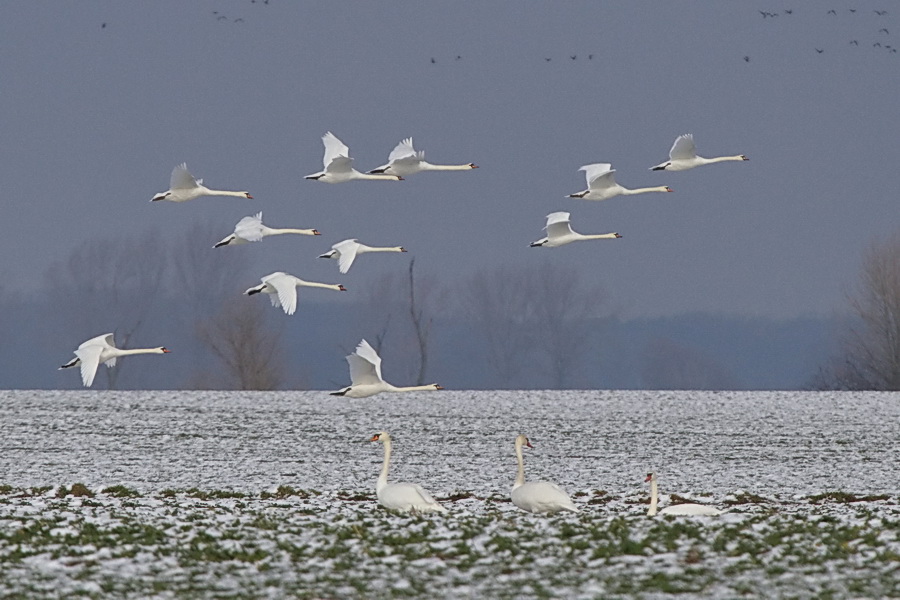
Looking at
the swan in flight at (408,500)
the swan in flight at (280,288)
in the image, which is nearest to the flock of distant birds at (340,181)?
the swan in flight at (280,288)

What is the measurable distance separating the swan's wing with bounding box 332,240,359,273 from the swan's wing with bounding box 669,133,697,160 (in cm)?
576

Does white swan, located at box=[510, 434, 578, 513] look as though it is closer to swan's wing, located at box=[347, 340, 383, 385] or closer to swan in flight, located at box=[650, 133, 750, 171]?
A: swan's wing, located at box=[347, 340, 383, 385]

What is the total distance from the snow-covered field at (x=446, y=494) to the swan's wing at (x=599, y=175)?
203 inches

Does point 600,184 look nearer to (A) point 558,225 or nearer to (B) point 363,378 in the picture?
(A) point 558,225

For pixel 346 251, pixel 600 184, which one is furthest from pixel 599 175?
pixel 346 251

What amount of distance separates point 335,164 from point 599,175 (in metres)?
4.59

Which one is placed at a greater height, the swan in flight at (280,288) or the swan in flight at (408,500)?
the swan in flight at (280,288)

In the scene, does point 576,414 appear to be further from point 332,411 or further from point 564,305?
point 564,305

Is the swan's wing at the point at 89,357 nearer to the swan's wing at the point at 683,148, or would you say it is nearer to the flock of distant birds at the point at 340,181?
the flock of distant birds at the point at 340,181

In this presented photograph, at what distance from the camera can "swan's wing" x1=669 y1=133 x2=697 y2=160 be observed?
75.5 feet

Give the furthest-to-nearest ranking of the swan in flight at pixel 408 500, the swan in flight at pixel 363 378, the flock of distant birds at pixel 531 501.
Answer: the swan in flight at pixel 363 378 < the swan in flight at pixel 408 500 < the flock of distant birds at pixel 531 501

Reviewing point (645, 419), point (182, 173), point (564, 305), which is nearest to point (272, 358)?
point (564, 305)

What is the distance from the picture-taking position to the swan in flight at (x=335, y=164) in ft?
77.4

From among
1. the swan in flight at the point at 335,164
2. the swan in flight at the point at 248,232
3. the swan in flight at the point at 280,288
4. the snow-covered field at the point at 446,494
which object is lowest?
the snow-covered field at the point at 446,494
